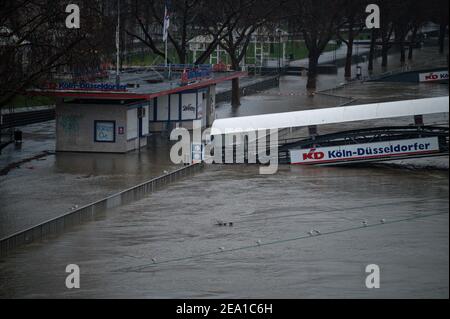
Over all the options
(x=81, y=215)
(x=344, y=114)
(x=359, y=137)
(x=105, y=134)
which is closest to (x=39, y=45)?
(x=81, y=215)

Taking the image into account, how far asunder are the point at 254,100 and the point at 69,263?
41.4m

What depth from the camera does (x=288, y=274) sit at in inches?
758

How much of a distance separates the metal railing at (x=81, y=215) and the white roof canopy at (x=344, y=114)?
396cm

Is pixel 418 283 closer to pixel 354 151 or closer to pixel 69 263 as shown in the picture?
pixel 69 263

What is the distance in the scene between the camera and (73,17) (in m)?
33.0

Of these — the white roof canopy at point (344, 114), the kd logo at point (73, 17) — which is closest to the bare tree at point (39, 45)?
the kd logo at point (73, 17)

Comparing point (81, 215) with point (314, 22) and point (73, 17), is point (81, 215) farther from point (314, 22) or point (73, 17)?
point (314, 22)

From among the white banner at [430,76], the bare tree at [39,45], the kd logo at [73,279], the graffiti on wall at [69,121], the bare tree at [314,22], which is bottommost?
the kd logo at [73,279]

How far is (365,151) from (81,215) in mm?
12792

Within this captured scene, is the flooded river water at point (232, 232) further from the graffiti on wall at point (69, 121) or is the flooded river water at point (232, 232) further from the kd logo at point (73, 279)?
the graffiti on wall at point (69, 121)

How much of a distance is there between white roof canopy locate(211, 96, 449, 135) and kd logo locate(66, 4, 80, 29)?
780 cm

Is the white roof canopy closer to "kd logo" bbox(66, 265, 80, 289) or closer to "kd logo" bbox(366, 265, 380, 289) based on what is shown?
"kd logo" bbox(66, 265, 80, 289)

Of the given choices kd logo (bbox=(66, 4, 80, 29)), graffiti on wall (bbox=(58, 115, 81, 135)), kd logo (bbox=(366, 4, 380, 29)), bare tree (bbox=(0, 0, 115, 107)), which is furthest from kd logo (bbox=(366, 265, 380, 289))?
kd logo (bbox=(366, 4, 380, 29))

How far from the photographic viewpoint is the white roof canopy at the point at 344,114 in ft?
111
